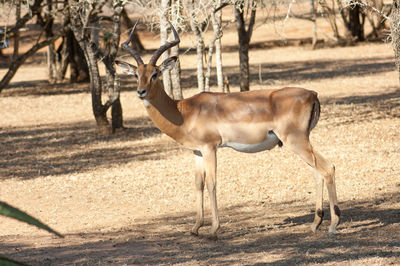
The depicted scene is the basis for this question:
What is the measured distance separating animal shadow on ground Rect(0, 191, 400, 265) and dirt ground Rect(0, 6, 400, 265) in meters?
0.01

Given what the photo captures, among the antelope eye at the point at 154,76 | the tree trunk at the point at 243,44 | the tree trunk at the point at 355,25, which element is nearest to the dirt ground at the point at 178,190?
the antelope eye at the point at 154,76

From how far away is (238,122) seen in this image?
7.59 meters

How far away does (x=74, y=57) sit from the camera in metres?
26.2

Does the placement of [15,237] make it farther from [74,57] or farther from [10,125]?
[74,57]

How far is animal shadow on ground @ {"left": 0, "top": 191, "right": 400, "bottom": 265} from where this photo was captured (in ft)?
21.6

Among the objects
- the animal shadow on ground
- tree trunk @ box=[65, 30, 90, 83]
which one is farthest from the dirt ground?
tree trunk @ box=[65, 30, 90, 83]

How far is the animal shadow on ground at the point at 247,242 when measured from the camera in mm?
6598

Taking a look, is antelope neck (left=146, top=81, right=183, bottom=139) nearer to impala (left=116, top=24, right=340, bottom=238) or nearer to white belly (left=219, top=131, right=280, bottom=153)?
impala (left=116, top=24, right=340, bottom=238)

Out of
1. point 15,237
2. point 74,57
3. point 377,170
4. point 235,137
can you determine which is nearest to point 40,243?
point 15,237

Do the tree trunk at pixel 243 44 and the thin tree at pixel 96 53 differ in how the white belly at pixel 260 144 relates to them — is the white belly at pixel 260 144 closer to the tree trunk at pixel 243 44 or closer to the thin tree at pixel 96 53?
the thin tree at pixel 96 53

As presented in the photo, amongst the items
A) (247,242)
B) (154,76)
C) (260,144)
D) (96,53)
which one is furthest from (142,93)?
(96,53)

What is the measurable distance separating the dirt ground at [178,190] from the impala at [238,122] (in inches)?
24.4

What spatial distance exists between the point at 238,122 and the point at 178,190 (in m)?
3.40

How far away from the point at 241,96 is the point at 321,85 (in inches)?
583
